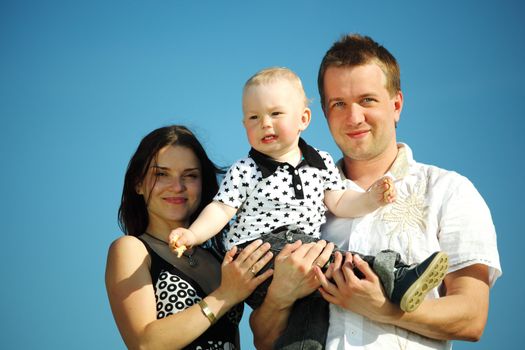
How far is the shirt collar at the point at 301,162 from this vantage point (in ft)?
13.4

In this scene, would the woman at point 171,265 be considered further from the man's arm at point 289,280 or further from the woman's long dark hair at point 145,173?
the man's arm at point 289,280

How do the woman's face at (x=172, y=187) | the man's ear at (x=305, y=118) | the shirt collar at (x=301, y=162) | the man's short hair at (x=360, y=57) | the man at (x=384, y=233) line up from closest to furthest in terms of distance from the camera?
the man at (x=384, y=233)
the shirt collar at (x=301, y=162)
the man's ear at (x=305, y=118)
the man's short hair at (x=360, y=57)
the woman's face at (x=172, y=187)

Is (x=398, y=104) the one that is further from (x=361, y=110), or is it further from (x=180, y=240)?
(x=180, y=240)

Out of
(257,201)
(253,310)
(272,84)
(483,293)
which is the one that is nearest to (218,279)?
(253,310)

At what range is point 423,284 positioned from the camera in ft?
10.9

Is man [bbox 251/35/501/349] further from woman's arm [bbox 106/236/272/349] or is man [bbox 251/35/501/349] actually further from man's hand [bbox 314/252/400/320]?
woman's arm [bbox 106/236/272/349]

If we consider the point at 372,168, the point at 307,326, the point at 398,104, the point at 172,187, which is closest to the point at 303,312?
the point at 307,326

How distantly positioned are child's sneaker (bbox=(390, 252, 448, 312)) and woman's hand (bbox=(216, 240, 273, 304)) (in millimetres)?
916

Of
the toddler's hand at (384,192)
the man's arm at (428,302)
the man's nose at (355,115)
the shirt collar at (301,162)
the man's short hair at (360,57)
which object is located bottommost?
the man's arm at (428,302)

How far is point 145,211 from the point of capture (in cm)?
499

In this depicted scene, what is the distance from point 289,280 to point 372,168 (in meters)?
1.25

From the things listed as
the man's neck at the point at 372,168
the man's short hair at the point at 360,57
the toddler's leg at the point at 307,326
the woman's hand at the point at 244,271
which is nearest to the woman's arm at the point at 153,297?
the woman's hand at the point at 244,271

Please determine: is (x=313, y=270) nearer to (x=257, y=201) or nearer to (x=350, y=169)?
(x=257, y=201)

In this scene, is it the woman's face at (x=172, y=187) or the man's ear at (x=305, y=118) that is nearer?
the man's ear at (x=305, y=118)
